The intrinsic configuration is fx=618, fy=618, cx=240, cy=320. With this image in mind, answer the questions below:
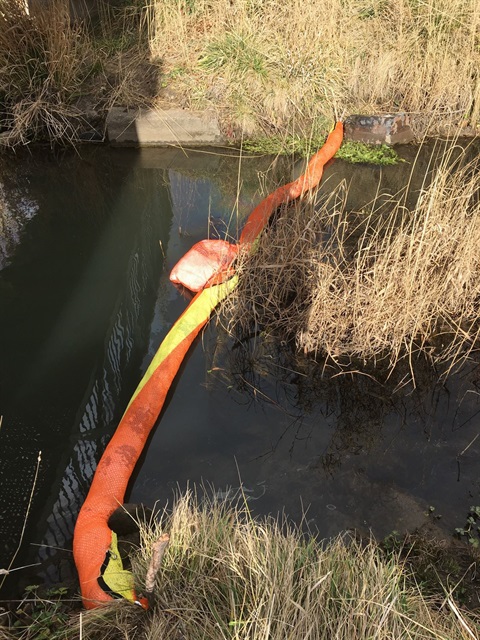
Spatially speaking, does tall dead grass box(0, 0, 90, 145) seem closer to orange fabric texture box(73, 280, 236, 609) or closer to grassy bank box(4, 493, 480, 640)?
orange fabric texture box(73, 280, 236, 609)

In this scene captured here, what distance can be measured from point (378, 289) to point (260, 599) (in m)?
2.16

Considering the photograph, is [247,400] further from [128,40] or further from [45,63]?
[128,40]

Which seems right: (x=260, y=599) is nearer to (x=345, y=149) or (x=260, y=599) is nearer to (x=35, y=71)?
(x=345, y=149)

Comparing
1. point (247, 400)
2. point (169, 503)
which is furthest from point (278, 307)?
point (169, 503)

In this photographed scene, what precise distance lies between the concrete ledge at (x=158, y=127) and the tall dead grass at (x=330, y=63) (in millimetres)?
206

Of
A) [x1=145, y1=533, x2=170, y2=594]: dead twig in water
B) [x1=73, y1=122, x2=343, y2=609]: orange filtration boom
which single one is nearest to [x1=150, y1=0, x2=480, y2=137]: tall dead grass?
[x1=73, y1=122, x2=343, y2=609]: orange filtration boom

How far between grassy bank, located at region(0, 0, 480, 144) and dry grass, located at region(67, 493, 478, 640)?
5131 mm

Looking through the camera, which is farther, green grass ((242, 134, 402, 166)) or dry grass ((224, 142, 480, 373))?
green grass ((242, 134, 402, 166))

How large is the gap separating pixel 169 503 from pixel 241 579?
0.87m

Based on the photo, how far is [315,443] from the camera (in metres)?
3.32

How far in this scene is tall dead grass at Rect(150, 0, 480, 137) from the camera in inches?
265

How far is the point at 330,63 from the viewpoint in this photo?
691 cm

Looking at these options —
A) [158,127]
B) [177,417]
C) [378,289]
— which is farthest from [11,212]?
[378,289]

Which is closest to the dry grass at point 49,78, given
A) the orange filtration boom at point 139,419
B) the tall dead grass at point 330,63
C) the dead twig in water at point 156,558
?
the tall dead grass at point 330,63
